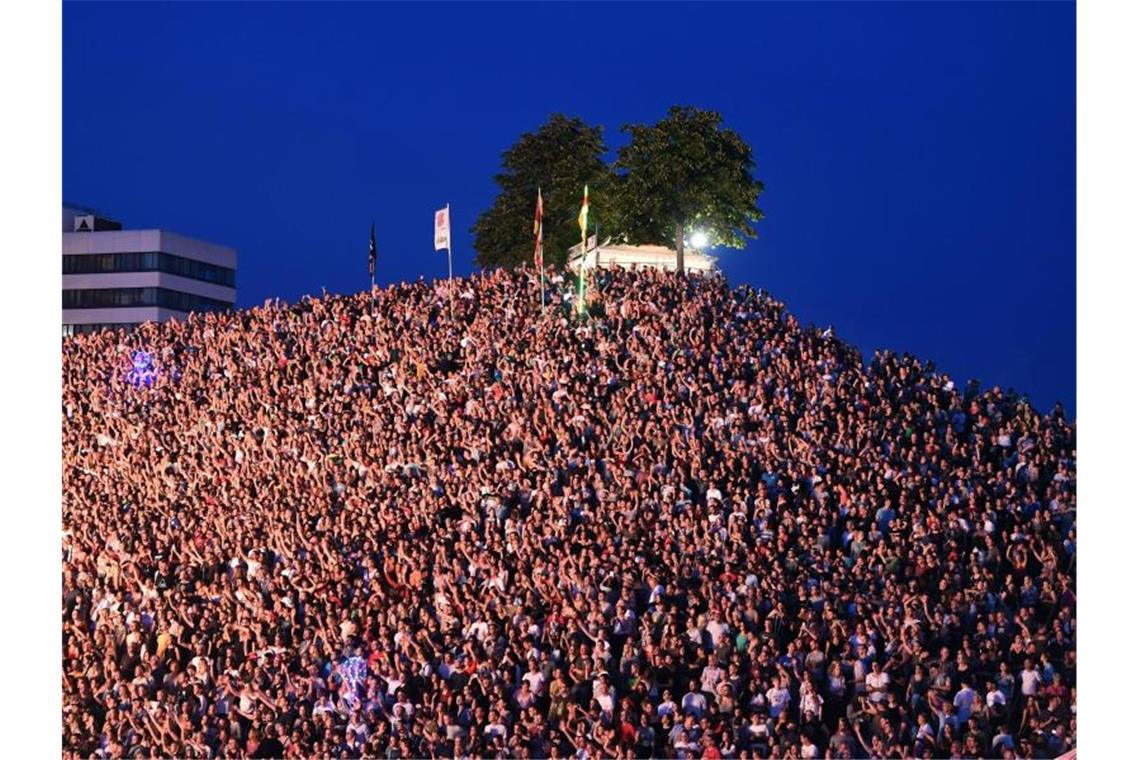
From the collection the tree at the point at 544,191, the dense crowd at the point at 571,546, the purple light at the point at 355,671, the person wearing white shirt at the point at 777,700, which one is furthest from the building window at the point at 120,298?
the person wearing white shirt at the point at 777,700

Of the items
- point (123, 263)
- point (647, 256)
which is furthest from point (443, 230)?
point (123, 263)

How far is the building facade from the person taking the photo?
46.6 m

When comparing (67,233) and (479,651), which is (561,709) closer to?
(479,651)

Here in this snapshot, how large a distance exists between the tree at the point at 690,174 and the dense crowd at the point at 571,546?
144 inches

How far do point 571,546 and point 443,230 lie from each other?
32.5 ft

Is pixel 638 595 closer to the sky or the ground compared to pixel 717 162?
closer to the ground

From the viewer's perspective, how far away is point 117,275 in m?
46.7

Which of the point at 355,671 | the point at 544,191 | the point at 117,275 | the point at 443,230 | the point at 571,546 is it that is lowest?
the point at 355,671

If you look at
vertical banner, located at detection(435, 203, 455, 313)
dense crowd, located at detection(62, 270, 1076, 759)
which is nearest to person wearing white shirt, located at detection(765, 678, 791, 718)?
dense crowd, located at detection(62, 270, 1076, 759)

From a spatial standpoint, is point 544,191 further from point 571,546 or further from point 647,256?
point 571,546

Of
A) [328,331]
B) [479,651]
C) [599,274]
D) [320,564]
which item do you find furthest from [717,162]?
[479,651]

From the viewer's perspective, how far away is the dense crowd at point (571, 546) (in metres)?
10.4
